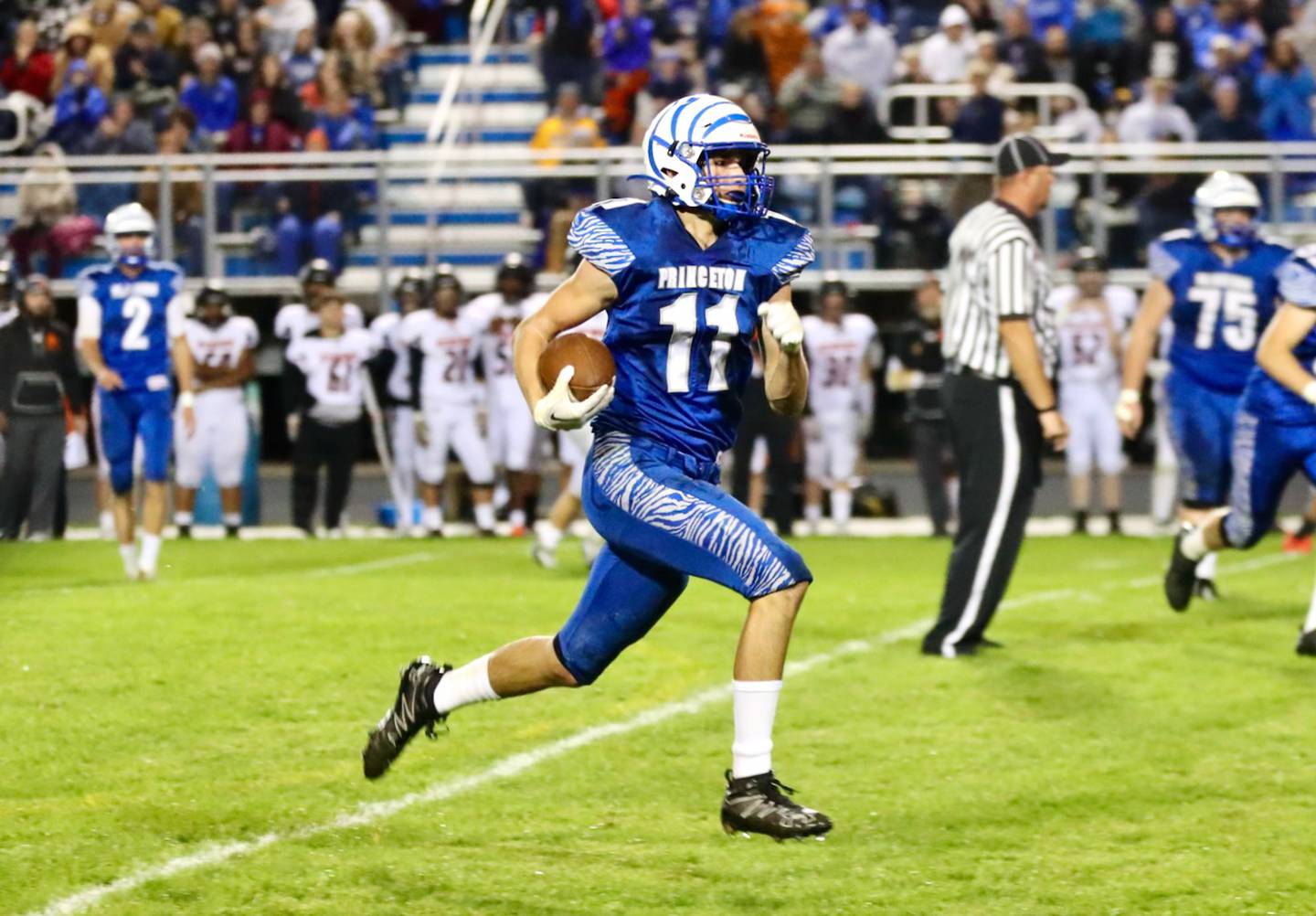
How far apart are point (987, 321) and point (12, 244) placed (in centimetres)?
953

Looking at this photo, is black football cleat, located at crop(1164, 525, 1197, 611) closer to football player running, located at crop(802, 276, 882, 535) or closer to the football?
the football

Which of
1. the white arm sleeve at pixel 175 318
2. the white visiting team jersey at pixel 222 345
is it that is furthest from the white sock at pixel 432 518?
the white arm sleeve at pixel 175 318

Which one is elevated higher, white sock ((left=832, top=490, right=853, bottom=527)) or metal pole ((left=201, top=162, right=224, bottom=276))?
metal pole ((left=201, top=162, right=224, bottom=276))

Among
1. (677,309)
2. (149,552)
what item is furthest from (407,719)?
(149,552)

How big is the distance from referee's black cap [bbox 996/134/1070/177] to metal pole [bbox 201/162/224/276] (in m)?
8.54

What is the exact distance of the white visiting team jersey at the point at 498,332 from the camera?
14086 mm

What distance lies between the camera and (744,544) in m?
4.59

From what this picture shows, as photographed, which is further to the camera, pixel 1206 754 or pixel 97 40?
pixel 97 40

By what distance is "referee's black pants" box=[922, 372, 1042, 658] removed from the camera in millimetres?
7652

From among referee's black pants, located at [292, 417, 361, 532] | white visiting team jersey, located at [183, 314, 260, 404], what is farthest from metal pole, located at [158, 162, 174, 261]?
referee's black pants, located at [292, 417, 361, 532]

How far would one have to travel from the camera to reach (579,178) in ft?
50.3

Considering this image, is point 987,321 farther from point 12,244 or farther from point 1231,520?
point 12,244

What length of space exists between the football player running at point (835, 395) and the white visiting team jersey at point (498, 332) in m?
1.92

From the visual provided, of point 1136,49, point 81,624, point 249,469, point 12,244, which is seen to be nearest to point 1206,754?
point 81,624
